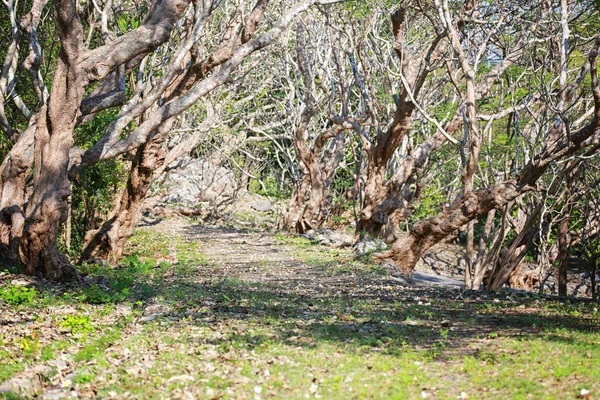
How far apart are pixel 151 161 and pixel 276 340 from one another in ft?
27.9

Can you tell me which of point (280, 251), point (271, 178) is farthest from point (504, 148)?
point (271, 178)

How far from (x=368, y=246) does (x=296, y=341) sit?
11278mm

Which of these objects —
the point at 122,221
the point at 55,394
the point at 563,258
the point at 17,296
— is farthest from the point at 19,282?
the point at 563,258

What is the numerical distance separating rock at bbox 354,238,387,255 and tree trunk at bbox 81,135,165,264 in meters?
5.66

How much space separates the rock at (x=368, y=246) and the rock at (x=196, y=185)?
14920 mm

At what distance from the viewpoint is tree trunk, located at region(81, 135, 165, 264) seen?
53.2ft

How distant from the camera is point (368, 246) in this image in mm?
19516

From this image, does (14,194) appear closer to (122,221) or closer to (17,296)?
(17,296)

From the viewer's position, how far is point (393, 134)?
19.1 m

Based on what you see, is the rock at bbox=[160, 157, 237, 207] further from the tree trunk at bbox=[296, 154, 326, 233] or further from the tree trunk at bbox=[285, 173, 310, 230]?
the tree trunk at bbox=[296, 154, 326, 233]

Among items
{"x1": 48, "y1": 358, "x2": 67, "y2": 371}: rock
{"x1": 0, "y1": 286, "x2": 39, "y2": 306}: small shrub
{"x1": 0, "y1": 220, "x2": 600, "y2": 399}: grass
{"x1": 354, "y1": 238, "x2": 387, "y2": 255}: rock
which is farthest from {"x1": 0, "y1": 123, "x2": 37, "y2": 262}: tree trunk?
{"x1": 354, "y1": 238, "x2": 387, "y2": 255}: rock

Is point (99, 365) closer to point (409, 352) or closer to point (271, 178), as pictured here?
point (409, 352)

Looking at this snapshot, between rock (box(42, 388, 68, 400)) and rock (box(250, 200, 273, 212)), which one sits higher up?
rock (box(250, 200, 273, 212))

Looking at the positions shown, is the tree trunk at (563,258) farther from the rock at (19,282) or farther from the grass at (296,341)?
the rock at (19,282)
